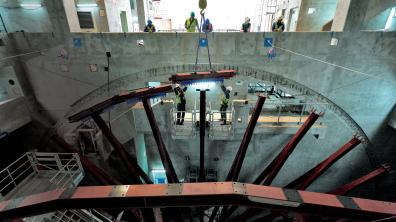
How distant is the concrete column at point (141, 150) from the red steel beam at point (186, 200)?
20.8 ft

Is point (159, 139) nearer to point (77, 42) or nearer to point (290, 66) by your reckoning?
point (77, 42)

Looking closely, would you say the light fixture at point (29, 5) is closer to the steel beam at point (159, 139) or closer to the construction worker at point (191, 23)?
the construction worker at point (191, 23)

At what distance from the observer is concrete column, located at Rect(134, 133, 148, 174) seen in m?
9.09

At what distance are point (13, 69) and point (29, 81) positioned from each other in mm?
877

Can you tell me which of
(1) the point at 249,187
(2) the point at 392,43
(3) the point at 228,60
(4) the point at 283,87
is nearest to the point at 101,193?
(1) the point at 249,187

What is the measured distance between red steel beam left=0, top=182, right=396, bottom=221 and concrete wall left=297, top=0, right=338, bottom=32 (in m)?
13.9

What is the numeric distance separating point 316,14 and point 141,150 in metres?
14.2

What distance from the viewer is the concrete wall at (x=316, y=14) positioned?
12891mm

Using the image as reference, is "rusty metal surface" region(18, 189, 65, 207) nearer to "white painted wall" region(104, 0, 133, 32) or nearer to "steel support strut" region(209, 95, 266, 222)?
"steel support strut" region(209, 95, 266, 222)

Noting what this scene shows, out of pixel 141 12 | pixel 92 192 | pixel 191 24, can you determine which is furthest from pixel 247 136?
pixel 141 12

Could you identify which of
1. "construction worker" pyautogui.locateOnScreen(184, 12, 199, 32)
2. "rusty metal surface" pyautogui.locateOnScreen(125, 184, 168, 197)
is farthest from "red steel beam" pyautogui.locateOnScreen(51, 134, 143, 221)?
"construction worker" pyautogui.locateOnScreen(184, 12, 199, 32)

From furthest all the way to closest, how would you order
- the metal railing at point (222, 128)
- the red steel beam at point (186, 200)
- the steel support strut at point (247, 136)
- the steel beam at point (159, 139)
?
the metal railing at point (222, 128)
the steel beam at point (159, 139)
the steel support strut at point (247, 136)
the red steel beam at point (186, 200)

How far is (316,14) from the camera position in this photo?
1326cm

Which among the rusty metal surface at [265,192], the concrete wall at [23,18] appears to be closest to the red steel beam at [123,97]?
the rusty metal surface at [265,192]
